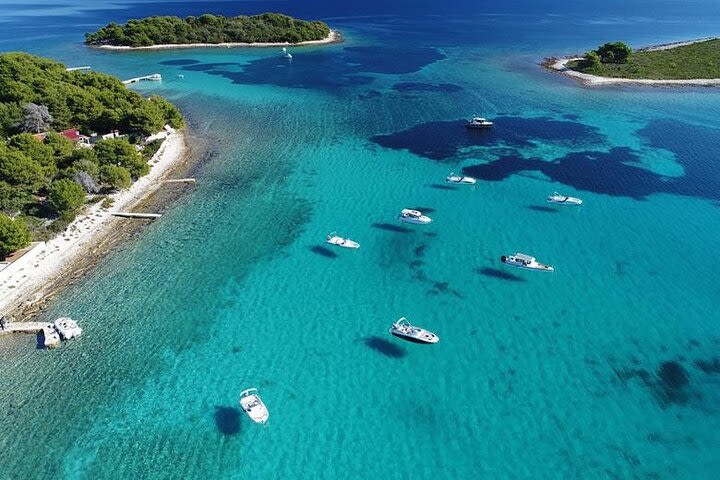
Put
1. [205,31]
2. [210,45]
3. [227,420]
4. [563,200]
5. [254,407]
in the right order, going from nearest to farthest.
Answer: [254,407], [227,420], [563,200], [210,45], [205,31]

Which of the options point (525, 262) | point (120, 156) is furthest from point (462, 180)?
point (120, 156)

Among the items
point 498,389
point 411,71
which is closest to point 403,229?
point 498,389

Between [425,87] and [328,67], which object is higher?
[328,67]

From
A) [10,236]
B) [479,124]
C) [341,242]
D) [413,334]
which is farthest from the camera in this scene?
[479,124]

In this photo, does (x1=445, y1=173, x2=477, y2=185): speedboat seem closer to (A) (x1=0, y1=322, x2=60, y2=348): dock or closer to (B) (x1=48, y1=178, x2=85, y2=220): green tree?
(B) (x1=48, y1=178, x2=85, y2=220): green tree

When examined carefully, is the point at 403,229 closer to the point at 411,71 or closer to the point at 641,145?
the point at 641,145

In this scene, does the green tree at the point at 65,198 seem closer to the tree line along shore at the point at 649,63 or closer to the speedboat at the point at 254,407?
the speedboat at the point at 254,407

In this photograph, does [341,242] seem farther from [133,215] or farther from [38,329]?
[38,329]
